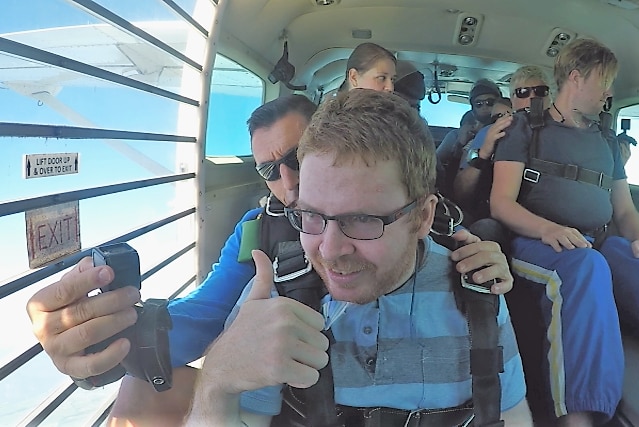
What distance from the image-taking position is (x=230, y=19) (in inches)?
120

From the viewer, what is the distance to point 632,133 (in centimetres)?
321

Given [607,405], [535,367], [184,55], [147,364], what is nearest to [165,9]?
[184,55]

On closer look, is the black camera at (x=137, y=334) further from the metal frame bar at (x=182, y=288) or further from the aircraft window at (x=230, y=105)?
the aircraft window at (x=230, y=105)

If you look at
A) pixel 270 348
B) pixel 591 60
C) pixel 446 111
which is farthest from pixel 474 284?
pixel 446 111

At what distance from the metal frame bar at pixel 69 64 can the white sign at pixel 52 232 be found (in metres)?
0.43

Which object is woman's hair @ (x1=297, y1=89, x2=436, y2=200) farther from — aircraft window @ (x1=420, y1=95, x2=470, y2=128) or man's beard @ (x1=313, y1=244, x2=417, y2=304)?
aircraft window @ (x1=420, y1=95, x2=470, y2=128)

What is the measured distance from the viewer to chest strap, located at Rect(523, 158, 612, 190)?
2387mm

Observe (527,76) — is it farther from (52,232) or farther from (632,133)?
(52,232)

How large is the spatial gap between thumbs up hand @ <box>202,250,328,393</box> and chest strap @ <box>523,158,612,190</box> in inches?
72.1

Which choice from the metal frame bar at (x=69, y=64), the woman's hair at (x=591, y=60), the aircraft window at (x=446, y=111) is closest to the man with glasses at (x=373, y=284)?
the metal frame bar at (x=69, y=64)

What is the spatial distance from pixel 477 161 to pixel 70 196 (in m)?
1.90

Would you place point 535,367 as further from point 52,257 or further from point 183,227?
point 183,227

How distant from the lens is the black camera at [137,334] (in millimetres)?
980

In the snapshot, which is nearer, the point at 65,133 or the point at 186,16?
the point at 65,133
